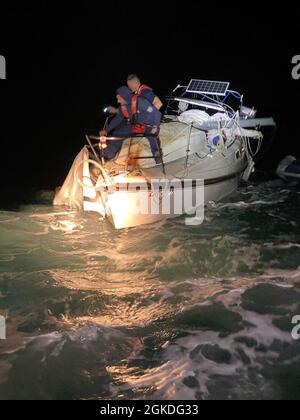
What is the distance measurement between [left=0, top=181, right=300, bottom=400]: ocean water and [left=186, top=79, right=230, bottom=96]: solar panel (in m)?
2.91

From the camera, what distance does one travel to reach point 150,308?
5848 millimetres

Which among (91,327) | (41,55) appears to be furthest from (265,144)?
(41,55)

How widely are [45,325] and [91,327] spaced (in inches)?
21.6

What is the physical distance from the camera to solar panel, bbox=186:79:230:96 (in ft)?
33.5

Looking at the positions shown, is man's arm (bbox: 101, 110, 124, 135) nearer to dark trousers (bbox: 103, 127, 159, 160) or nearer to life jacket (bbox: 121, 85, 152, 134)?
dark trousers (bbox: 103, 127, 159, 160)

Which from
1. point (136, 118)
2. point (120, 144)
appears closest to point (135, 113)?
point (136, 118)

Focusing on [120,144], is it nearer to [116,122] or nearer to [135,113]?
[116,122]

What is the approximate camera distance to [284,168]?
12.5 metres

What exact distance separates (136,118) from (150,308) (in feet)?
12.9

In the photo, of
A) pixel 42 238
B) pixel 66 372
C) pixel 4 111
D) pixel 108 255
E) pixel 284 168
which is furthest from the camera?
pixel 4 111

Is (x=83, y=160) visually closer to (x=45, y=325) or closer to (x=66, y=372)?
(x=45, y=325)

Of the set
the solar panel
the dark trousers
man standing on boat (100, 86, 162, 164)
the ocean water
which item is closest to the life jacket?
man standing on boat (100, 86, 162, 164)

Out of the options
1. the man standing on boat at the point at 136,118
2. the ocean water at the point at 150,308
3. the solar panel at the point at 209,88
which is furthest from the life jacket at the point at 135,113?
the solar panel at the point at 209,88

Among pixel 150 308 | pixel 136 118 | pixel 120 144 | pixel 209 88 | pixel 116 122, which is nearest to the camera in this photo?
pixel 150 308
